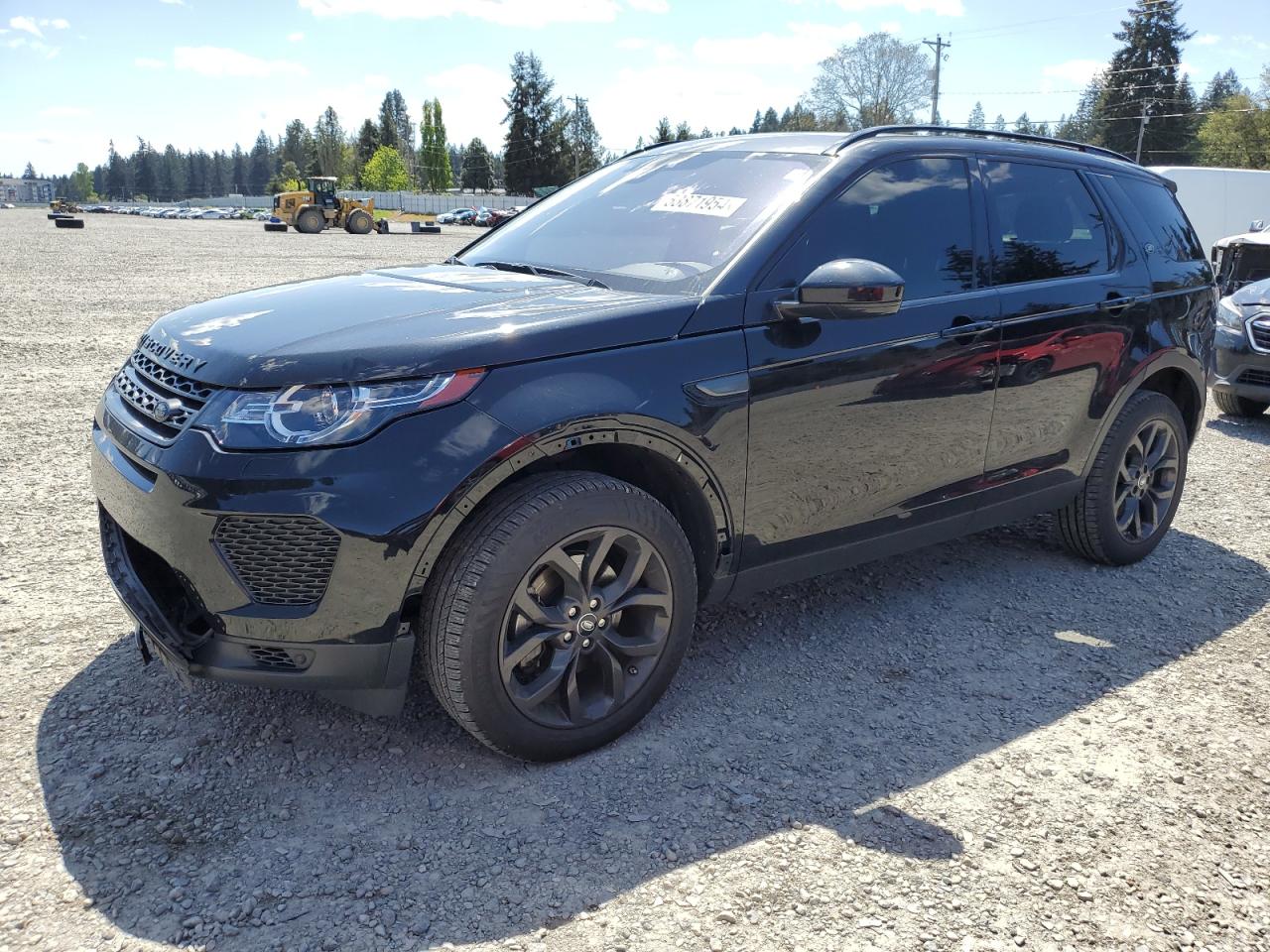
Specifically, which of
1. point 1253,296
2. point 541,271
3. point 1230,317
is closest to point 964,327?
point 541,271

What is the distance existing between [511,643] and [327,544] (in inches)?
23.1

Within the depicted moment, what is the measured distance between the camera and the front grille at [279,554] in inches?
96.7

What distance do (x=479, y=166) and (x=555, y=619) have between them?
376ft

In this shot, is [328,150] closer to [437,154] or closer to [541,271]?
[437,154]

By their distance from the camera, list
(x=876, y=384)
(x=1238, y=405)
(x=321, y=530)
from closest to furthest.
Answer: (x=321, y=530), (x=876, y=384), (x=1238, y=405)

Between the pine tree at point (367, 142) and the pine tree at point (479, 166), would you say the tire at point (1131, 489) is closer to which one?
the pine tree at point (479, 166)

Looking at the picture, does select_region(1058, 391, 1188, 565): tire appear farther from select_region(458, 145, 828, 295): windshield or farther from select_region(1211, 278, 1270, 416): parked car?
select_region(1211, 278, 1270, 416): parked car

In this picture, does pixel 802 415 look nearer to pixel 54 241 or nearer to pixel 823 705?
pixel 823 705

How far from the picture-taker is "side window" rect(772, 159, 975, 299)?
130 inches

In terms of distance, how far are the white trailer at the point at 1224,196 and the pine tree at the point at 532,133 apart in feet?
215

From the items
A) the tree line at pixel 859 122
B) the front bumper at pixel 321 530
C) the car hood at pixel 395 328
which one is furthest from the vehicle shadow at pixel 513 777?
the tree line at pixel 859 122

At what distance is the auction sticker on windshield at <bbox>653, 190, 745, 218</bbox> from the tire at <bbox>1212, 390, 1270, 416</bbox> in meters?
7.08

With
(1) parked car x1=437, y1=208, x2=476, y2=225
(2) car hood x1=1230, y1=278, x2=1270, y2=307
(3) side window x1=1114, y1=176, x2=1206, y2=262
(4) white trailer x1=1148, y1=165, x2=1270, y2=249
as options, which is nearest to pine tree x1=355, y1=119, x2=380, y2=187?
(1) parked car x1=437, y1=208, x2=476, y2=225

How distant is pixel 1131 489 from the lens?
468 centimetres
